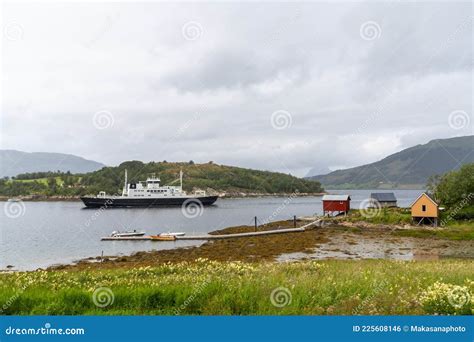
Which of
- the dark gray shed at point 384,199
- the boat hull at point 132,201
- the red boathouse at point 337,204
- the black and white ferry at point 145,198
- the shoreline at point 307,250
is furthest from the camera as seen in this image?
the black and white ferry at point 145,198

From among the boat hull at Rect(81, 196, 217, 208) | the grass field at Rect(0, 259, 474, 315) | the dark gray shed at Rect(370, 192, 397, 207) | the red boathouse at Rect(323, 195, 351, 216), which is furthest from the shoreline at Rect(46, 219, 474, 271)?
the boat hull at Rect(81, 196, 217, 208)

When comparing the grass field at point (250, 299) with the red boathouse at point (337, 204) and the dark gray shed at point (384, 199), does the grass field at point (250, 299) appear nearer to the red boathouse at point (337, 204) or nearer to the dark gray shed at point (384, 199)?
the red boathouse at point (337, 204)

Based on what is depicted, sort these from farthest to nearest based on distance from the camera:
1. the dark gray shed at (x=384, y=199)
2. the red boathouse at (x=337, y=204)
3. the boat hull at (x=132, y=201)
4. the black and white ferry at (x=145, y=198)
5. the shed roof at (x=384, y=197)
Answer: the black and white ferry at (x=145, y=198)
the boat hull at (x=132, y=201)
the shed roof at (x=384, y=197)
the dark gray shed at (x=384, y=199)
the red boathouse at (x=337, y=204)

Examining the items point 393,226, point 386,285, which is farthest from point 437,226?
point 386,285

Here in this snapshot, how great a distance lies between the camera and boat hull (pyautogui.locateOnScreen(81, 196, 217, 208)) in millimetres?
140375

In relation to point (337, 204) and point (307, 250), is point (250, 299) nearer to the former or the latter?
point (307, 250)

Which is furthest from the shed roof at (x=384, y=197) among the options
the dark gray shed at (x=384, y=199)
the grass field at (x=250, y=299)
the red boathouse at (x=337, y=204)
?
the grass field at (x=250, y=299)

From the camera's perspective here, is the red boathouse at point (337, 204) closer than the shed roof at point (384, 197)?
Yes

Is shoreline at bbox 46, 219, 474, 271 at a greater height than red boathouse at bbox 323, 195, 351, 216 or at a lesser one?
lesser

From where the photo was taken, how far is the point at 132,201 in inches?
5650

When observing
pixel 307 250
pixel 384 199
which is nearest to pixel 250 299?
pixel 307 250

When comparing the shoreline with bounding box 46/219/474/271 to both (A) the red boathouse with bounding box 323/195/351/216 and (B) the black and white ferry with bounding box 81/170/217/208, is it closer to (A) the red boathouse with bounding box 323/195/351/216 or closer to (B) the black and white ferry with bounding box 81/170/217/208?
(A) the red boathouse with bounding box 323/195/351/216

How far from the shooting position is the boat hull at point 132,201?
140 metres

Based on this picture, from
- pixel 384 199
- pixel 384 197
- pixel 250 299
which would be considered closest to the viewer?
pixel 250 299
